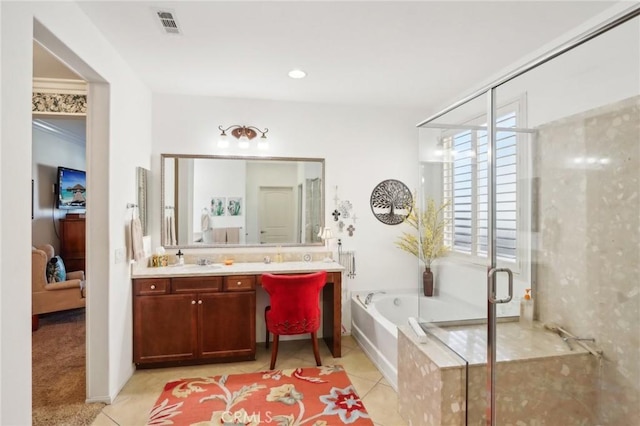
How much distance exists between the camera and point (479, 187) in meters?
2.32

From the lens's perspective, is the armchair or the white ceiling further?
the armchair

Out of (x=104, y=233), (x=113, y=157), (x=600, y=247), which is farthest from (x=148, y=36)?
(x=600, y=247)

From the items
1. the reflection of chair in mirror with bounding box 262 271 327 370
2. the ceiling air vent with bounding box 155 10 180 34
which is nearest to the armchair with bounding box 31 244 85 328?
the reflection of chair in mirror with bounding box 262 271 327 370

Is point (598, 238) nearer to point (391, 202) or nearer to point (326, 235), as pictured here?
point (391, 202)

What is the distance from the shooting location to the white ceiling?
1977 mm

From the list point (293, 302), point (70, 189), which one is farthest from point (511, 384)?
point (70, 189)

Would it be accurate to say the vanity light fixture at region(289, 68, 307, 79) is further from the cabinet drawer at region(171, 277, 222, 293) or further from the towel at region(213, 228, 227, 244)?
the cabinet drawer at region(171, 277, 222, 293)

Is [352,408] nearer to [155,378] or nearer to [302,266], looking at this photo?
[302,266]

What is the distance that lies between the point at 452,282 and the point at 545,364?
1.08 meters

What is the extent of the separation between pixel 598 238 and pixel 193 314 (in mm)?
3066

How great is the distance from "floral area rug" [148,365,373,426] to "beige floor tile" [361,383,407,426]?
0.21 feet

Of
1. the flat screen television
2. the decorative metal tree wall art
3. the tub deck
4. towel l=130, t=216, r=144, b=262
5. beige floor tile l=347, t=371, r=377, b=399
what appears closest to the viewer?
the tub deck

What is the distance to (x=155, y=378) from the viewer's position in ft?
9.16

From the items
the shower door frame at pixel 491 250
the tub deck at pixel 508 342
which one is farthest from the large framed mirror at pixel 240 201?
the shower door frame at pixel 491 250
